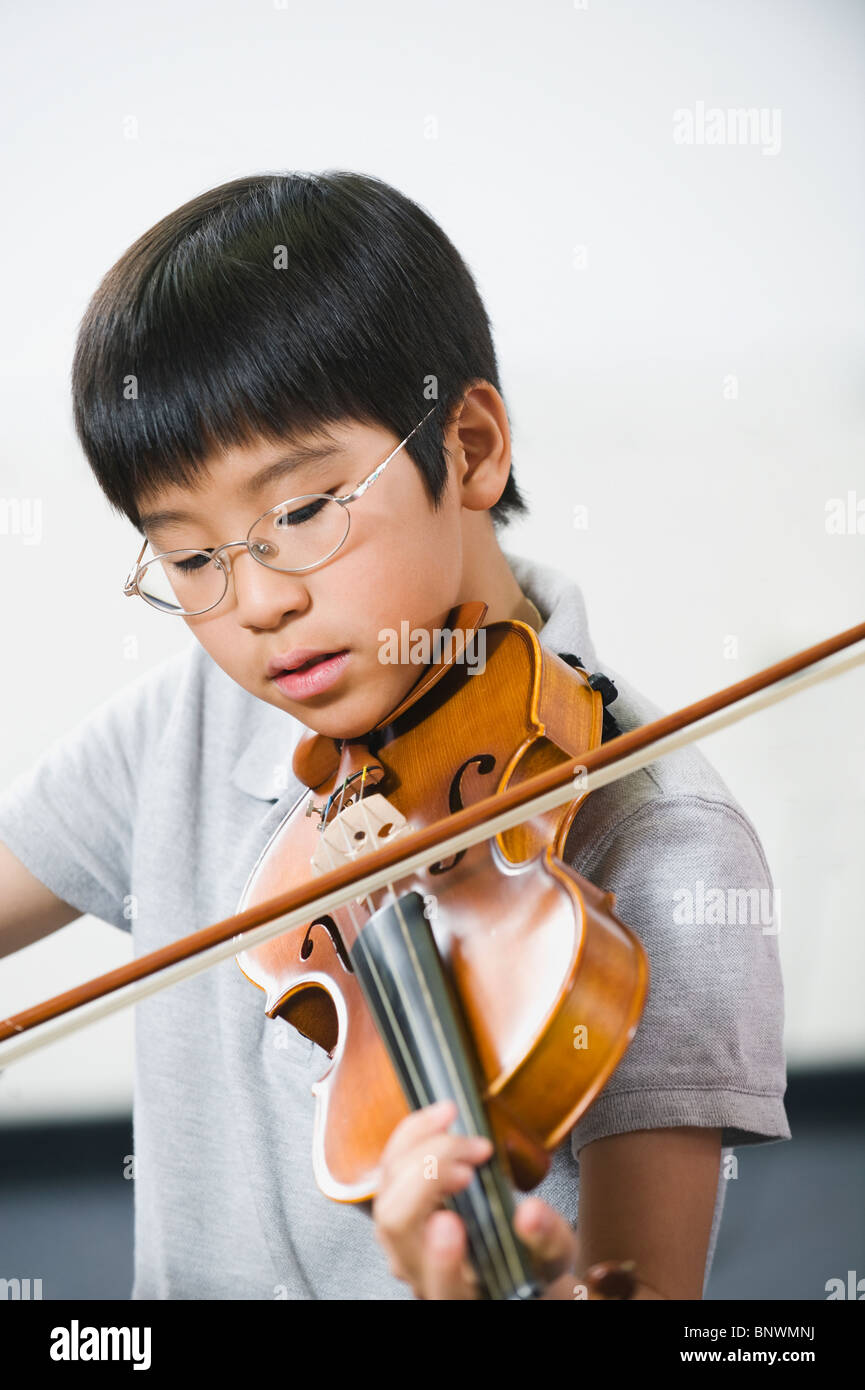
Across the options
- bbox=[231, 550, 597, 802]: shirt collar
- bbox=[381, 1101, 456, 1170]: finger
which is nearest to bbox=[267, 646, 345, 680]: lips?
bbox=[231, 550, 597, 802]: shirt collar

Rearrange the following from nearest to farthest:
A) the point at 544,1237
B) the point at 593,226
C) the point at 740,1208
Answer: the point at 544,1237 < the point at 593,226 < the point at 740,1208

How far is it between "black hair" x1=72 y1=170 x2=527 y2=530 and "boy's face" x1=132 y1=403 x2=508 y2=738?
0.01 metres

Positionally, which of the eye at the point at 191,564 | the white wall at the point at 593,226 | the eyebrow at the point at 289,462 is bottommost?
the eye at the point at 191,564

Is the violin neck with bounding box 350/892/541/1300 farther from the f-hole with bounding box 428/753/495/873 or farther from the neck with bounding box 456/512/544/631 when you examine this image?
the neck with bounding box 456/512/544/631

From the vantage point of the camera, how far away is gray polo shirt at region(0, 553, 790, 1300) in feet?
1.92

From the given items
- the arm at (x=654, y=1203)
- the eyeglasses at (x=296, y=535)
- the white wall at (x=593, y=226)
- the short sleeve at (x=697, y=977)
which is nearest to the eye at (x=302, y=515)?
the eyeglasses at (x=296, y=535)

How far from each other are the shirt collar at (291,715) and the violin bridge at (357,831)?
14 centimetres

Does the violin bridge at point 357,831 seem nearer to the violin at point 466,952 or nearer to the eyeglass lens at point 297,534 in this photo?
the violin at point 466,952

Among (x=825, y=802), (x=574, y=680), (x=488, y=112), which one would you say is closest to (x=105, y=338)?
(x=574, y=680)

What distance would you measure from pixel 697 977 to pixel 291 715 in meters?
0.29

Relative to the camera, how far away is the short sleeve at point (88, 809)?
0.88m

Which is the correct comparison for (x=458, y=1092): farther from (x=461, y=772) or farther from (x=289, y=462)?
(x=289, y=462)

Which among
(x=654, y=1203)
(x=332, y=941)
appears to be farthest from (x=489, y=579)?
(x=654, y=1203)

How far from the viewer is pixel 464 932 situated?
0.52m
